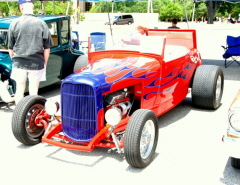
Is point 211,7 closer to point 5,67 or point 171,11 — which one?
point 171,11

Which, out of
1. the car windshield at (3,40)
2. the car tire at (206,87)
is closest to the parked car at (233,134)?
the car tire at (206,87)

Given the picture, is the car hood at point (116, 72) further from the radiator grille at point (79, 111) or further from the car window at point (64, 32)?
the car window at point (64, 32)

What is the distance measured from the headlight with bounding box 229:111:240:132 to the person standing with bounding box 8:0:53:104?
117 inches

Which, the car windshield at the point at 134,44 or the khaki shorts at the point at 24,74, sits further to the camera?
the khaki shorts at the point at 24,74

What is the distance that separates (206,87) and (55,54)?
11.3 ft

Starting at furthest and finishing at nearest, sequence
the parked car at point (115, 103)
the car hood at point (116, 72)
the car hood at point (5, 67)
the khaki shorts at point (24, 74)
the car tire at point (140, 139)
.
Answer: the car hood at point (5, 67), the khaki shorts at point (24, 74), the car hood at point (116, 72), the parked car at point (115, 103), the car tire at point (140, 139)

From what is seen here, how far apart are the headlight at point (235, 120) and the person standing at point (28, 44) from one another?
298cm

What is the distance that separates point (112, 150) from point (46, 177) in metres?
0.99

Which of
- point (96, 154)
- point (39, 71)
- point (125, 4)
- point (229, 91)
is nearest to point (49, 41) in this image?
point (39, 71)

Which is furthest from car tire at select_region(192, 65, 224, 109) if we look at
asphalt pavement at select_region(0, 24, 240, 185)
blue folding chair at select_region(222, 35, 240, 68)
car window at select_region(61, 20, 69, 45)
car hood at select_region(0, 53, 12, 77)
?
blue folding chair at select_region(222, 35, 240, 68)

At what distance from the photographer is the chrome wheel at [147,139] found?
3.85 metres

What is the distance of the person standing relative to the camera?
192 inches

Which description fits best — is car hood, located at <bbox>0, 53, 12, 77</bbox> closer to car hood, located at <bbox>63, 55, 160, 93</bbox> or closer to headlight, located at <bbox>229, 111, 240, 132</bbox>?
car hood, located at <bbox>63, 55, 160, 93</bbox>

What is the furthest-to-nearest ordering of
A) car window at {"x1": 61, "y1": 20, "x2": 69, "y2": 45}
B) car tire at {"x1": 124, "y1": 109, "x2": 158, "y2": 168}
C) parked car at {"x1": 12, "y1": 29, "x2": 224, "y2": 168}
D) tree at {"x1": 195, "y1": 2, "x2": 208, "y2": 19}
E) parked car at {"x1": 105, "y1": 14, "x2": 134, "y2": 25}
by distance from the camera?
tree at {"x1": 195, "y1": 2, "x2": 208, "y2": 19}, parked car at {"x1": 105, "y1": 14, "x2": 134, "y2": 25}, car window at {"x1": 61, "y1": 20, "x2": 69, "y2": 45}, parked car at {"x1": 12, "y1": 29, "x2": 224, "y2": 168}, car tire at {"x1": 124, "y1": 109, "x2": 158, "y2": 168}
